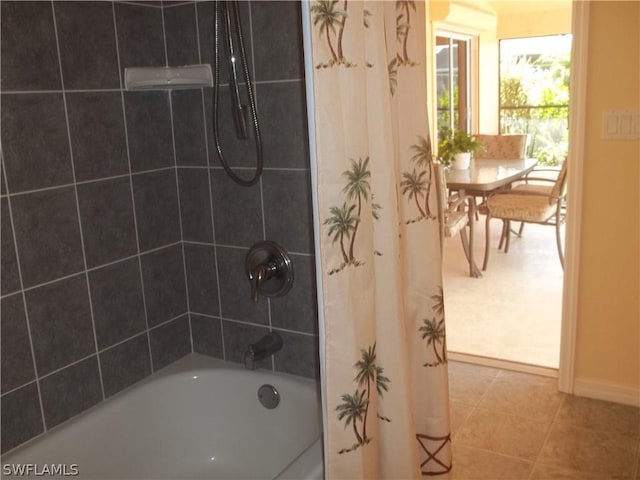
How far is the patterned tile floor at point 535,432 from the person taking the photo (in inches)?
80.4

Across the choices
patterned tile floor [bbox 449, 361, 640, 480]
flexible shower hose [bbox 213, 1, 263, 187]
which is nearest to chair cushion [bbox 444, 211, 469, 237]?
patterned tile floor [bbox 449, 361, 640, 480]

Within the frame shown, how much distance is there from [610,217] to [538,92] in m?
4.95

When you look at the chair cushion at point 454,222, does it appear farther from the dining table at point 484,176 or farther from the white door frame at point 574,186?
the white door frame at point 574,186

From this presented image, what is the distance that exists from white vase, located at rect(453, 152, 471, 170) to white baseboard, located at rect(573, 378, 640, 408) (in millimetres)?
2356

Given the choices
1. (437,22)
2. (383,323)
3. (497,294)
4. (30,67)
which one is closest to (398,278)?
(383,323)

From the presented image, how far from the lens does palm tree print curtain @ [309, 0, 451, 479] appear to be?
3.65ft

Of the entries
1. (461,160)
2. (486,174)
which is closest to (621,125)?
(486,174)

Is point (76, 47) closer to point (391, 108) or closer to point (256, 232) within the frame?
point (256, 232)

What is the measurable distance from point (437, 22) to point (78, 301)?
476cm

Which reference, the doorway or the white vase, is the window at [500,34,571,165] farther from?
the white vase

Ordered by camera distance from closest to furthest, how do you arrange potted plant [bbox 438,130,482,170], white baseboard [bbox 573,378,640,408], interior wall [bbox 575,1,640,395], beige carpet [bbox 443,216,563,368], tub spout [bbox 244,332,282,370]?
1. tub spout [bbox 244,332,282,370]
2. interior wall [bbox 575,1,640,395]
3. white baseboard [bbox 573,378,640,408]
4. beige carpet [bbox 443,216,563,368]
5. potted plant [bbox 438,130,482,170]

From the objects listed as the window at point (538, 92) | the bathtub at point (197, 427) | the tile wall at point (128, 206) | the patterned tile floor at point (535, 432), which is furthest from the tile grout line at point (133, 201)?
the window at point (538, 92)

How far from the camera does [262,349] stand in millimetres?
1924

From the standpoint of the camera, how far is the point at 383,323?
4.22 feet
